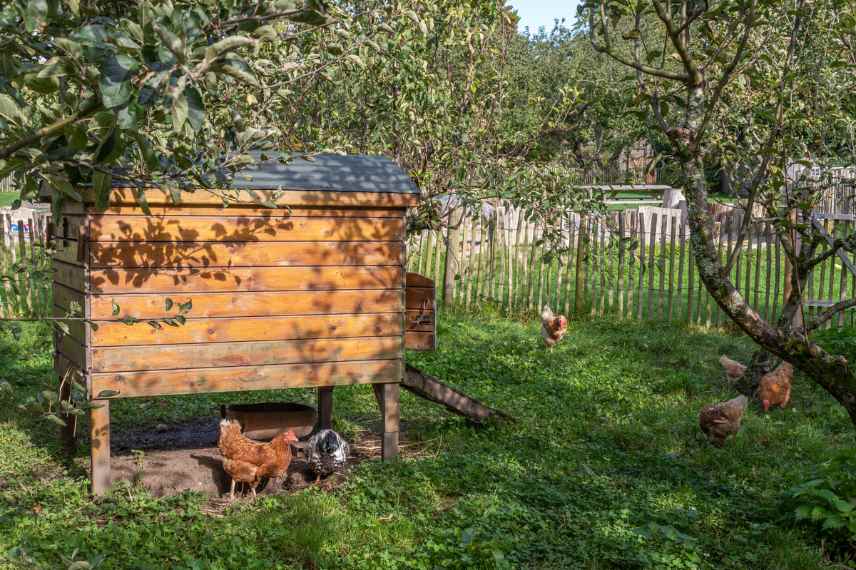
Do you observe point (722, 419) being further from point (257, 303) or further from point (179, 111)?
point (179, 111)

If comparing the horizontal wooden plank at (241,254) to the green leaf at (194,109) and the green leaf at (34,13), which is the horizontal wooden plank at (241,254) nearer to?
the green leaf at (34,13)

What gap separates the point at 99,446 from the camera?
623 centimetres

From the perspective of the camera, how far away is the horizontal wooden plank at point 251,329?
20.2 ft

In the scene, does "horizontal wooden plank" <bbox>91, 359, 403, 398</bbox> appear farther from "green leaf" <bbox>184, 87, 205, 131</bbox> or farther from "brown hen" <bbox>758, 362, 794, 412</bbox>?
"green leaf" <bbox>184, 87, 205, 131</bbox>

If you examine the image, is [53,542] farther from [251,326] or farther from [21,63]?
[21,63]

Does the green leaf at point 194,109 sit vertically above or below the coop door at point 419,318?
above

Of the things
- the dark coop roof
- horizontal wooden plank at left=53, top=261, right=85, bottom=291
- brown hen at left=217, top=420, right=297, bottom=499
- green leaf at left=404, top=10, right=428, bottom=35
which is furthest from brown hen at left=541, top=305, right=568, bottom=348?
green leaf at left=404, top=10, right=428, bottom=35

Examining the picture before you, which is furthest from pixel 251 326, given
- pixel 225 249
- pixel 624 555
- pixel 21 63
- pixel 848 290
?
pixel 848 290

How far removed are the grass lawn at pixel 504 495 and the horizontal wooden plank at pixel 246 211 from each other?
3.66ft

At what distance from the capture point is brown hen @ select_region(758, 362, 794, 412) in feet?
28.2

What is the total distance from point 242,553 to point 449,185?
139 inches

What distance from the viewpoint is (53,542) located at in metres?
5.29

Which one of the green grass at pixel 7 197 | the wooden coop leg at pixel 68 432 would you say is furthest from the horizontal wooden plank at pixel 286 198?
the green grass at pixel 7 197

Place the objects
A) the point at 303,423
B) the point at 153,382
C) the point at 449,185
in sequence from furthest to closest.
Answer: the point at 303,423 → the point at 449,185 → the point at 153,382
